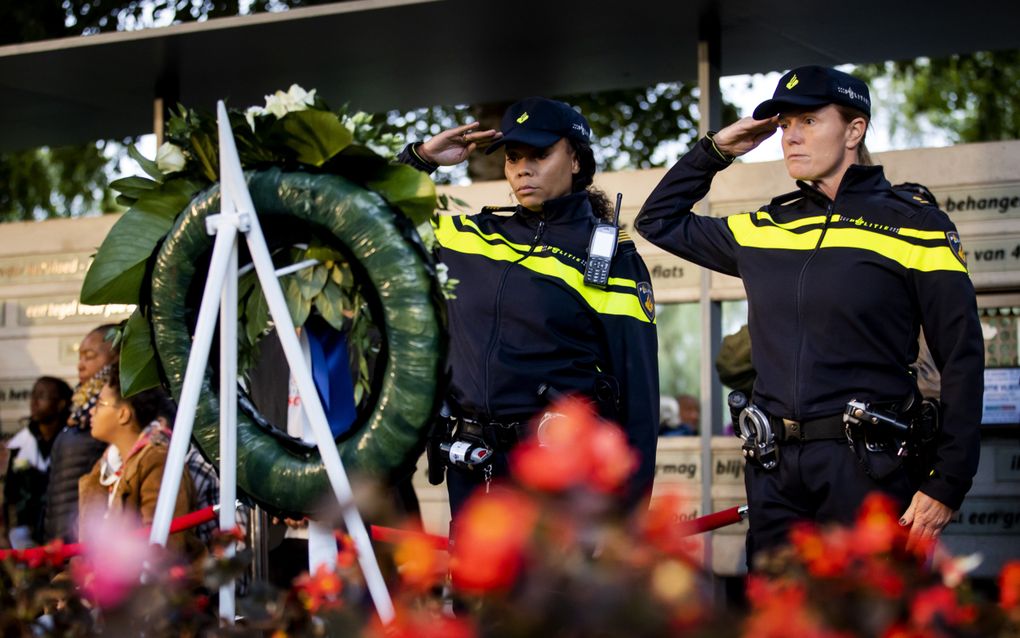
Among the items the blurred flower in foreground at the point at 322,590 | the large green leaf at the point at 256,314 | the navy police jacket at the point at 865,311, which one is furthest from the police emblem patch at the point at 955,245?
the blurred flower in foreground at the point at 322,590

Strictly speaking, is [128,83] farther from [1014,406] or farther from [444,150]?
[1014,406]

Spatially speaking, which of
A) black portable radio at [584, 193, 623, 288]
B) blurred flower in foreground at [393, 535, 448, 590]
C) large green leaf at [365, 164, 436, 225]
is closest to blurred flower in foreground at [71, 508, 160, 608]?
blurred flower in foreground at [393, 535, 448, 590]

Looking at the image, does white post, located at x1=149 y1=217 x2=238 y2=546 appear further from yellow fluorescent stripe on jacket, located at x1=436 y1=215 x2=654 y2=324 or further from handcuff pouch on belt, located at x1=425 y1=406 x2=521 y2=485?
yellow fluorescent stripe on jacket, located at x1=436 y1=215 x2=654 y2=324

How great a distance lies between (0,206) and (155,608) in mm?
13646

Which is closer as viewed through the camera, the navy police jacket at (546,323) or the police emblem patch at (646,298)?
the navy police jacket at (546,323)

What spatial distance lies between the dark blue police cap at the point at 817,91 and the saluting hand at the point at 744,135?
16 cm

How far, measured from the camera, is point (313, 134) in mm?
3498

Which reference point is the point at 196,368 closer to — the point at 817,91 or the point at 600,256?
the point at 600,256

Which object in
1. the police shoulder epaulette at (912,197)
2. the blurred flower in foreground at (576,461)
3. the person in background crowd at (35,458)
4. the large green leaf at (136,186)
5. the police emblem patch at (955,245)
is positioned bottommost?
the person in background crowd at (35,458)

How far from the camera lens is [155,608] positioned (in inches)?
85.6

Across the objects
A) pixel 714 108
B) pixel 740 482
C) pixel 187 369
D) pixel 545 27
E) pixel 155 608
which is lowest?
pixel 740 482

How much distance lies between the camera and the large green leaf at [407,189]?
3.57 m

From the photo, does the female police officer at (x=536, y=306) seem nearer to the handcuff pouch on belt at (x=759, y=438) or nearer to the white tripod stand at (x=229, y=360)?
the handcuff pouch on belt at (x=759, y=438)

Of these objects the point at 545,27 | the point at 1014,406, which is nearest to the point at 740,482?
the point at 1014,406
